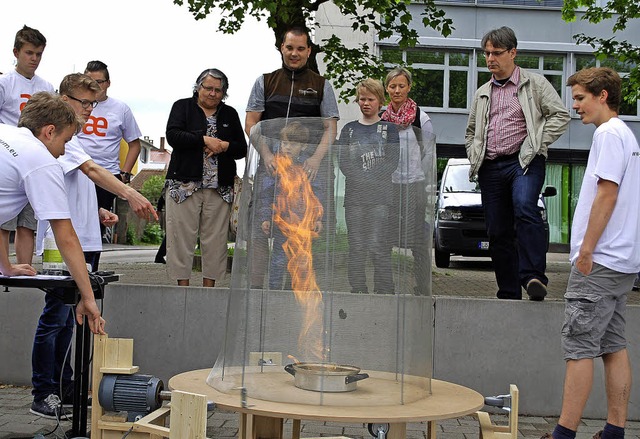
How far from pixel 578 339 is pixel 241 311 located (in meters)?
1.85

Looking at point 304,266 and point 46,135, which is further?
point 46,135

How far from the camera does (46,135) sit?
4.60 metres

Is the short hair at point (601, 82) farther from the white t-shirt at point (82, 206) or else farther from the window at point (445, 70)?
the window at point (445, 70)

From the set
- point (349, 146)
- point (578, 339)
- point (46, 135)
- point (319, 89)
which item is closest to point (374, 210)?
point (349, 146)

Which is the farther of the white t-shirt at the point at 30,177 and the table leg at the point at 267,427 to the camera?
the white t-shirt at the point at 30,177

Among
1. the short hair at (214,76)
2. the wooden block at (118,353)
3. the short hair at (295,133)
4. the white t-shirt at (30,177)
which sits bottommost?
the wooden block at (118,353)

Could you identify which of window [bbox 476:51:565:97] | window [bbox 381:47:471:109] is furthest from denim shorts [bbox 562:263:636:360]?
window [bbox 476:51:565:97]

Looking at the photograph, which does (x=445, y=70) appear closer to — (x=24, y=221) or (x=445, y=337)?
(x=445, y=337)

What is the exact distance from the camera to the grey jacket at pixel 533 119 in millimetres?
6359

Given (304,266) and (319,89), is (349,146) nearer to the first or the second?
(304,266)

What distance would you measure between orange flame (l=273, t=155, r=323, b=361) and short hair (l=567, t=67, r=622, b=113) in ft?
6.11

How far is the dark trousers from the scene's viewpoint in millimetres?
3879

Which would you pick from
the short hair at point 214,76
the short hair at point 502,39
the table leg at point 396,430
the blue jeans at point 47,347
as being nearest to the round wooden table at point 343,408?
the table leg at point 396,430

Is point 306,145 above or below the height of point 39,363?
above
